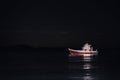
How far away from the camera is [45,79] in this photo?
60656mm

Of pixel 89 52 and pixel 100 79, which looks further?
pixel 89 52

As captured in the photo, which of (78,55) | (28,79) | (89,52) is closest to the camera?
(28,79)

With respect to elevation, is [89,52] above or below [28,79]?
above

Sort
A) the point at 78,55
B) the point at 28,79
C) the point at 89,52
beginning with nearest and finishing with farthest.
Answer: the point at 28,79 → the point at 89,52 → the point at 78,55

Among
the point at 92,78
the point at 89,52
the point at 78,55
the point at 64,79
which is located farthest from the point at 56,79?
the point at 78,55

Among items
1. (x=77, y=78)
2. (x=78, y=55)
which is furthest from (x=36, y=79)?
(x=78, y=55)

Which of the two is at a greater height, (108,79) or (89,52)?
→ (89,52)

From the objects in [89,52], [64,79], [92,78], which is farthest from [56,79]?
[89,52]

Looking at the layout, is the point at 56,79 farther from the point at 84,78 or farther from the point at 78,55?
the point at 78,55

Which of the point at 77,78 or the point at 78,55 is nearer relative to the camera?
the point at 77,78

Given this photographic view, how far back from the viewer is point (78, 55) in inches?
6403

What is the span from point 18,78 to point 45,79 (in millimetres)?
4232

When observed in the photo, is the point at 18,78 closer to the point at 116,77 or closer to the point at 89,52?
the point at 116,77

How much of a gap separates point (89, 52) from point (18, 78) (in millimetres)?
89850
